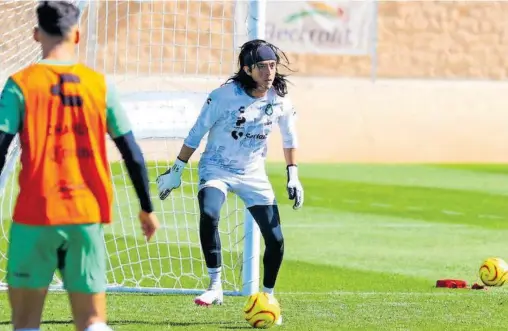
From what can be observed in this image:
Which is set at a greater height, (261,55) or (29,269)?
(261,55)

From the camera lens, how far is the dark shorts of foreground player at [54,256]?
17.6 feet

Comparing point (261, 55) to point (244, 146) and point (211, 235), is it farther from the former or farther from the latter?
point (211, 235)

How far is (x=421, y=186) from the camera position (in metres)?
19.9

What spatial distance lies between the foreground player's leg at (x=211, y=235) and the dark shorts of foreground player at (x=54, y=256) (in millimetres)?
3491

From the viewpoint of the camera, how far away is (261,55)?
28.7 feet

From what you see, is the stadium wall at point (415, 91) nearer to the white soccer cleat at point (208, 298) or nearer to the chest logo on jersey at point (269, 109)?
the white soccer cleat at point (208, 298)

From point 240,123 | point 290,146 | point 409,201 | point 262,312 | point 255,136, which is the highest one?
point 240,123

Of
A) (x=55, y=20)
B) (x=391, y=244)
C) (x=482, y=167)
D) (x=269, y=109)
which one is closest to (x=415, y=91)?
(x=482, y=167)

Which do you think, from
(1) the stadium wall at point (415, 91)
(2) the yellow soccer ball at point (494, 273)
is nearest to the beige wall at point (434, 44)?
(1) the stadium wall at point (415, 91)

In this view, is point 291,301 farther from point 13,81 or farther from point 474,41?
point 474,41

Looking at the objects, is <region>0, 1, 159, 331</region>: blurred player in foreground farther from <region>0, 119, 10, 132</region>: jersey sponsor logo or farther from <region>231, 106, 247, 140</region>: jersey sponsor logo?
<region>231, 106, 247, 140</region>: jersey sponsor logo

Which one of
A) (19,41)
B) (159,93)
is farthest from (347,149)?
(159,93)

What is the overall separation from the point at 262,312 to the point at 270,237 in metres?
0.83

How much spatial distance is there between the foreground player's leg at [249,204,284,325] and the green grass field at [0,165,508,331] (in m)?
0.30
